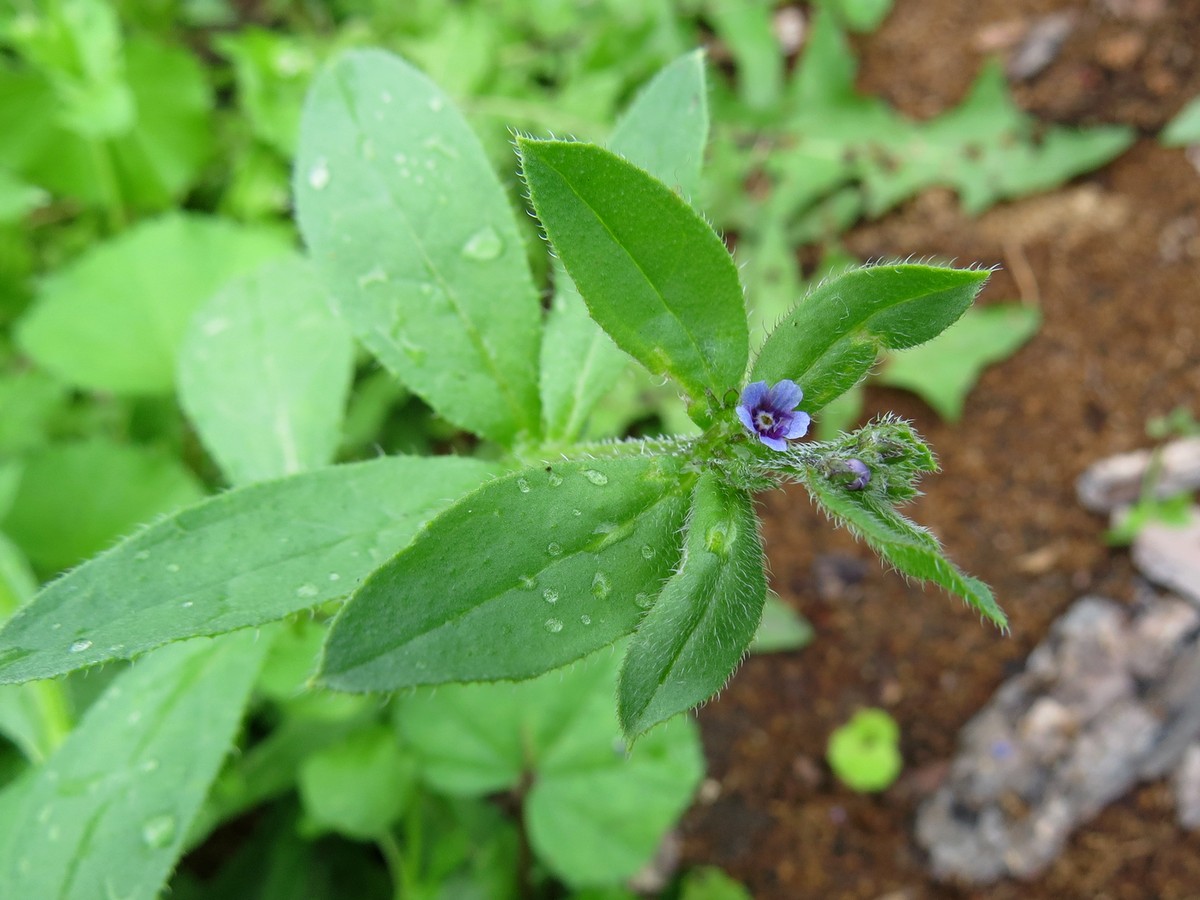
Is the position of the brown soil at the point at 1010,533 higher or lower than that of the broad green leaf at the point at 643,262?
lower

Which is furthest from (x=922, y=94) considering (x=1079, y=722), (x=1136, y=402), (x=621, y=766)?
(x=621, y=766)

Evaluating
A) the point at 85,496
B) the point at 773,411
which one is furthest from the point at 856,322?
the point at 85,496

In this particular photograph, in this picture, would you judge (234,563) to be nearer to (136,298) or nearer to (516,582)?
(516,582)

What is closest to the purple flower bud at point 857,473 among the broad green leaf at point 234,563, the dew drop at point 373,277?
the broad green leaf at point 234,563

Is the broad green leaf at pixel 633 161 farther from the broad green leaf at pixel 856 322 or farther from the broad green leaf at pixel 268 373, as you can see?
the broad green leaf at pixel 268 373

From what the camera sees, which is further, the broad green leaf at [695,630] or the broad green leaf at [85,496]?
the broad green leaf at [85,496]

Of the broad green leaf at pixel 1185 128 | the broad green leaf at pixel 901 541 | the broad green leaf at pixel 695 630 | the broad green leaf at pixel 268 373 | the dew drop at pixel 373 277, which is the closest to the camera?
the broad green leaf at pixel 901 541

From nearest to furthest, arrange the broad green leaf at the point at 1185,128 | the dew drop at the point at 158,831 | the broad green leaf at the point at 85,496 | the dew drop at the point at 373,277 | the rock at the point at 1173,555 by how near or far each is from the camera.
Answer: the dew drop at the point at 158,831
the dew drop at the point at 373,277
the broad green leaf at the point at 85,496
the rock at the point at 1173,555
the broad green leaf at the point at 1185,128
